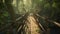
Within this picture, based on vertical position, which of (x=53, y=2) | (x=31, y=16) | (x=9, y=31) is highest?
(x=53, y=2)

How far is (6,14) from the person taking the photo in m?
2.67

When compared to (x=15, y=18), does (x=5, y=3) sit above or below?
above

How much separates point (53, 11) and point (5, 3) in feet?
2.03

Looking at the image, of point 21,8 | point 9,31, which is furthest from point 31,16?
point 9,31

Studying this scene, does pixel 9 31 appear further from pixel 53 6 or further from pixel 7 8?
pixel 53 6

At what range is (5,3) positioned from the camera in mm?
2695

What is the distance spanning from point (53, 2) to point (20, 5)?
0.42 meters

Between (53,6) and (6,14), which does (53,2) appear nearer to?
(53,6)

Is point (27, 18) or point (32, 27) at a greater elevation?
point (27, 18)

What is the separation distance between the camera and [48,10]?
2738 millimetres

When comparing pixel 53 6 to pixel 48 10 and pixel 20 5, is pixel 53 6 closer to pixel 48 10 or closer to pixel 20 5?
pixel 48 10

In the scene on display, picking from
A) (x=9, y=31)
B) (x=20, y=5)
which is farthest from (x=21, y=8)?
(x=9, y=31)

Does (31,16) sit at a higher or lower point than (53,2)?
lower

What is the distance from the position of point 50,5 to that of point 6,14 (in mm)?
573
